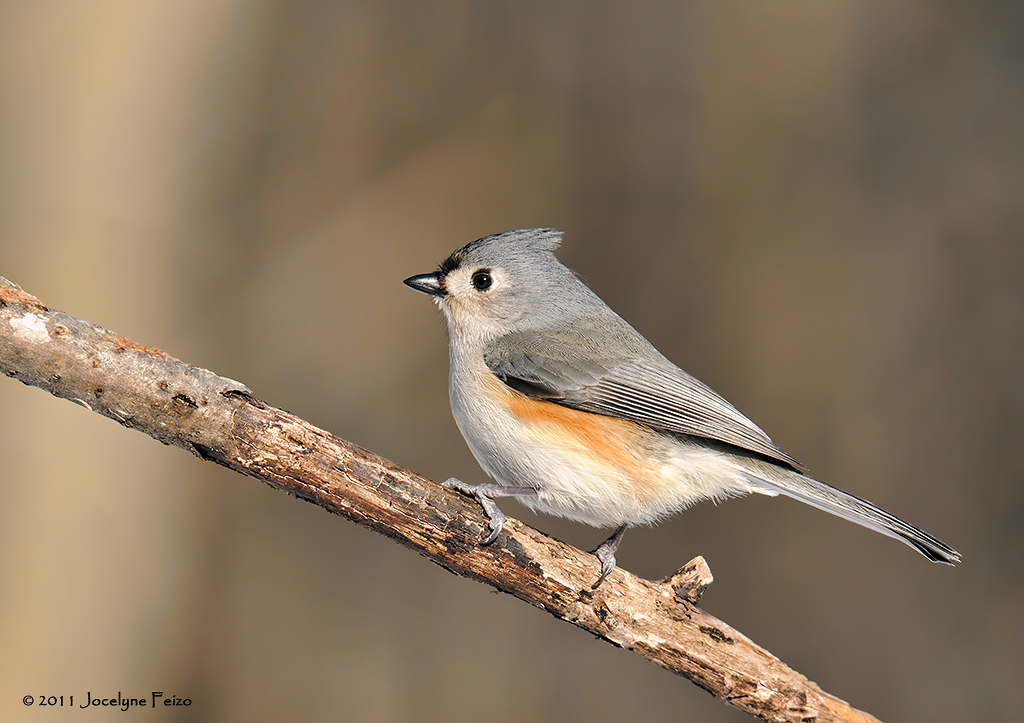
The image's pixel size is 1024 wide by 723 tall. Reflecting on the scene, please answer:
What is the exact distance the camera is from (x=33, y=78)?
335 centimetres

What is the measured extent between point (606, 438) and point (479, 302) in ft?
2.11

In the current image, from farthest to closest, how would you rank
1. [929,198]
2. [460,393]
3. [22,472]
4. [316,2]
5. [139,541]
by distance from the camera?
[316,2], [929,198], [139,541], [22,472], [460,393]

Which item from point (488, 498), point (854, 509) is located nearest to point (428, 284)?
point (488, 498)

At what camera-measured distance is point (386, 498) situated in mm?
1845

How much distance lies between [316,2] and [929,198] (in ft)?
10.2

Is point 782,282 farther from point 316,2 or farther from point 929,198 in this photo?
point 316,2

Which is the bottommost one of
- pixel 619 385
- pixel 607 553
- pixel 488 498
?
pixel 607 553

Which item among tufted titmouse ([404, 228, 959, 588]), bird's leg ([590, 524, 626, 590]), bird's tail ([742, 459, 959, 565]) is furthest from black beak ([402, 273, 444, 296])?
bird's tail ([742, 459, 959, 565])

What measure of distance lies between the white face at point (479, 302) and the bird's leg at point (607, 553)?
2.29ft

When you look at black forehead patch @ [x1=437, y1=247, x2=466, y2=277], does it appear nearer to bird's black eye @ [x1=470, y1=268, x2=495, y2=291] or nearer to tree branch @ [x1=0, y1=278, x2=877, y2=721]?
bird's black eye @ [x1=470, y1=268, x2=495, y2=291]

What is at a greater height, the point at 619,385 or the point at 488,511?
the point at 619,385

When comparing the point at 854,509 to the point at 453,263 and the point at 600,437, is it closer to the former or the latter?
the point at 600,437

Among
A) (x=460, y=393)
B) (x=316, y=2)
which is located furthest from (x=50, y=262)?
(x=460, y=393)

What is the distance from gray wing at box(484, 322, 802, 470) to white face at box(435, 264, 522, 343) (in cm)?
8
